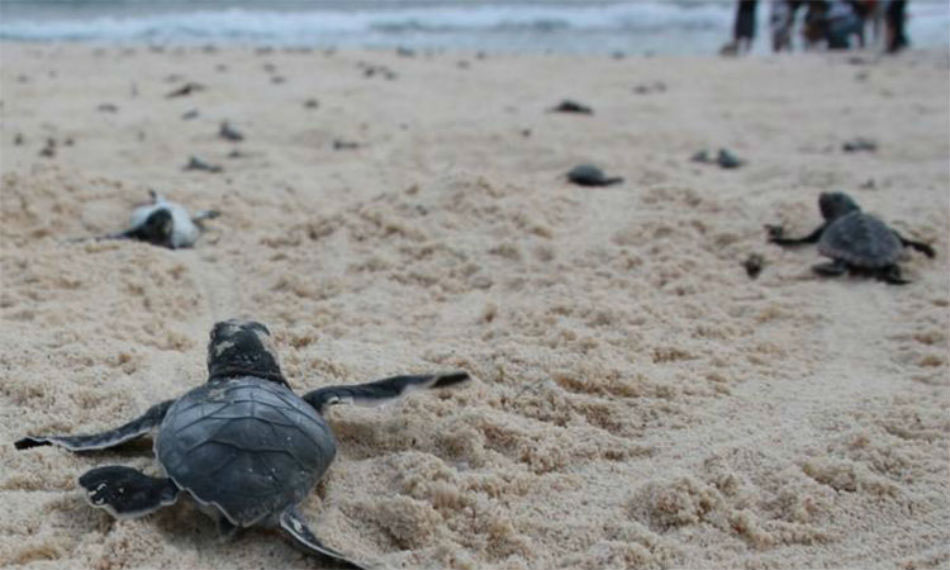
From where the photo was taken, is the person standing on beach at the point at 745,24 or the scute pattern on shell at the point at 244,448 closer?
the scute pattern on shell at the point at 244,448

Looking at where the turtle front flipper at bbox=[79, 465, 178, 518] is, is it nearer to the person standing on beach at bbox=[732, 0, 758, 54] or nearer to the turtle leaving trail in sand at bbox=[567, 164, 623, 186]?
the turtle leaving trail in sand at bbox=[567, 164, 623, 186]

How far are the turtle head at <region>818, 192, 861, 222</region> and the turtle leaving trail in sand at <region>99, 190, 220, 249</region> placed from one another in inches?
106

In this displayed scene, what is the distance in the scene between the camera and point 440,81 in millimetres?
8367

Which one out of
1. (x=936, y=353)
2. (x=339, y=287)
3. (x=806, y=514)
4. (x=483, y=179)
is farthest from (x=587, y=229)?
(x=806, y=514)

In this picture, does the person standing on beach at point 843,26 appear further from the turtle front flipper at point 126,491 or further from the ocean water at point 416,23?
the turtle front flipper at point 126,491

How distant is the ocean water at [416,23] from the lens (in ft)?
43.4

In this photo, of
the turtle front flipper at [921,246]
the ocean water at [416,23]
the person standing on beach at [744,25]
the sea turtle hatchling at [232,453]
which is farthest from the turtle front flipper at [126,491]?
the person standing on beach at [744,25]

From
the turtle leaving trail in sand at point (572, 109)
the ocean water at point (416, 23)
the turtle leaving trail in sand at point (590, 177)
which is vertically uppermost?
the ocean water at point (416, 23)

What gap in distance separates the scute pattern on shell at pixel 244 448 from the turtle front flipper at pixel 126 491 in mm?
38

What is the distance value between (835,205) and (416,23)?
12.7 meters

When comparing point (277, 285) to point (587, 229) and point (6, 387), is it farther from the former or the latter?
point (587, 229)

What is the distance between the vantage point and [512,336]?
279cm

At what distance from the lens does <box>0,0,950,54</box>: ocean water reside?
13219mm

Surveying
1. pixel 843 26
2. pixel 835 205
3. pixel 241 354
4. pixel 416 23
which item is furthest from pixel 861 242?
pixel 416 23
